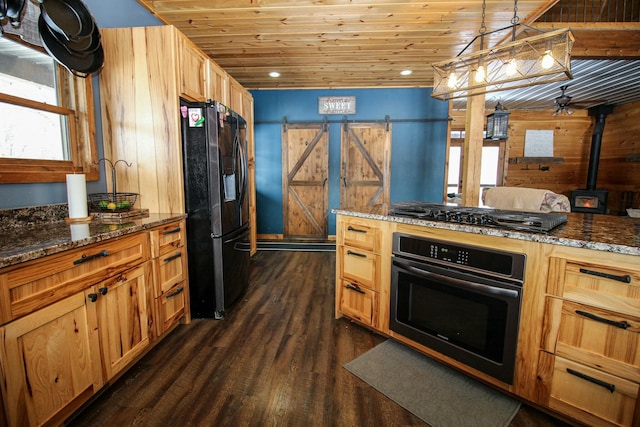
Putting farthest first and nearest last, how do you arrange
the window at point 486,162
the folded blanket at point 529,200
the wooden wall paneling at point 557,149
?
the window at point 486,162 → the wooden wall paneling at point 557,149 → the folded blanket at point 529,200

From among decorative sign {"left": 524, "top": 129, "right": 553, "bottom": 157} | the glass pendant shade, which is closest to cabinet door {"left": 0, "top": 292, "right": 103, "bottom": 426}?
the glass pendant shade

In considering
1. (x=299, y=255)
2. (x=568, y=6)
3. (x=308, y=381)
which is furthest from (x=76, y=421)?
(x=568, y=6)

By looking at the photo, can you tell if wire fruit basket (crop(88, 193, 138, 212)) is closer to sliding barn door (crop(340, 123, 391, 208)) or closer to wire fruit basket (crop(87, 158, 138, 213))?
wire fruit basket (crop(87, 158, 138, 213))

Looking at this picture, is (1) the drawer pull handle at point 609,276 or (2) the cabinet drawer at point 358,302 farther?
(2) the cabinet drawer at point 358,302

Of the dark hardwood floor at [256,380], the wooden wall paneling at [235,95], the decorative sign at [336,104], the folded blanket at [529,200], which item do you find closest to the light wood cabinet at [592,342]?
the dark hardwood floor at [256,380]

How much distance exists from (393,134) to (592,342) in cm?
438

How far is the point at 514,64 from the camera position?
1651 mm

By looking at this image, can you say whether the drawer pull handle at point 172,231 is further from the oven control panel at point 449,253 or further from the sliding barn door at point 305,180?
the sliding barn door at point 305,180

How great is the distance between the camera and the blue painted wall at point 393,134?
5090mm

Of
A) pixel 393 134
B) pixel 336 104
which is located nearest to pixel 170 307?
pixel 336 104

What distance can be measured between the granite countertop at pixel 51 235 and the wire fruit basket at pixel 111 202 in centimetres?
15

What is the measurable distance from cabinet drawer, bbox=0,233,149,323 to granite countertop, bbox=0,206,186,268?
4 centimetres

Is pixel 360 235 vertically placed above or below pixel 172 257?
above

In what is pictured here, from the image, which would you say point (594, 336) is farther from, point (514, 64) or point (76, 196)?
point (76, 196)
